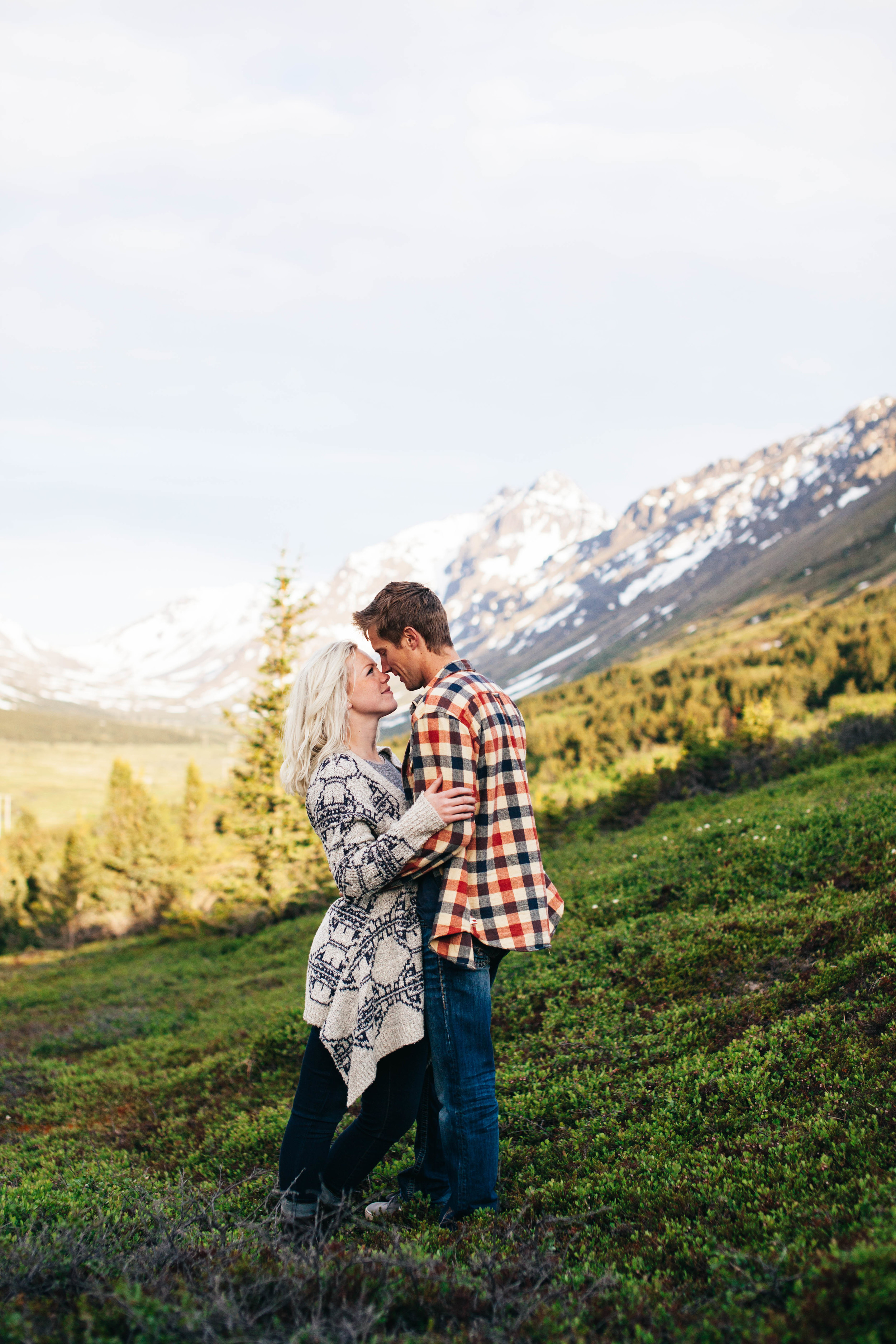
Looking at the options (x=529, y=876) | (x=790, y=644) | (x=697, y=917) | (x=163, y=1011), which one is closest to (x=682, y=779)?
(x=697, y=917)

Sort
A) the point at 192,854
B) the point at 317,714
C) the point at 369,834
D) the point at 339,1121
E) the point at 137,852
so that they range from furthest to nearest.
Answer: the point at 137,852, the point at 192,854, the point at 317,714, the point at 339,1121, the point at 369,834

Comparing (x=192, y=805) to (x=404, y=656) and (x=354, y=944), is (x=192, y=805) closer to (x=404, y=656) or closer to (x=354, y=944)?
(x=354, y=944)

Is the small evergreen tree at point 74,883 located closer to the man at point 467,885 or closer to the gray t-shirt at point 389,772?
the gray t-shirt at point 389,772

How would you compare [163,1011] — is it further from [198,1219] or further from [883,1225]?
[883,1225]

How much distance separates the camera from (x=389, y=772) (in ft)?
15.9

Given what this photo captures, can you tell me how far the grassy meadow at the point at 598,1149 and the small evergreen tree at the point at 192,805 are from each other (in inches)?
1137

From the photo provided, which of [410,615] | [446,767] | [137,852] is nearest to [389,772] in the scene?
[446,767]

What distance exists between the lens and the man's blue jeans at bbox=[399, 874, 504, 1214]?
4.31m

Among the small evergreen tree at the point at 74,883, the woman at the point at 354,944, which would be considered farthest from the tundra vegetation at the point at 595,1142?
the small evergreen tree at the point at 74,883

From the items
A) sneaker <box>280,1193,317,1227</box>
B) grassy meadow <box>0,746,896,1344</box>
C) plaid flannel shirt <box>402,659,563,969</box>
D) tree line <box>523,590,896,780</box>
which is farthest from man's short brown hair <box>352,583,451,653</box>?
tree line <box>523,590,896,780</box>

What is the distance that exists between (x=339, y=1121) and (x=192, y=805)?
38567 mm

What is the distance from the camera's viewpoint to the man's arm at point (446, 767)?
4.25 m

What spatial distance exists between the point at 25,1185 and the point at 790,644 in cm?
3644

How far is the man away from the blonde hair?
40 centimetres
